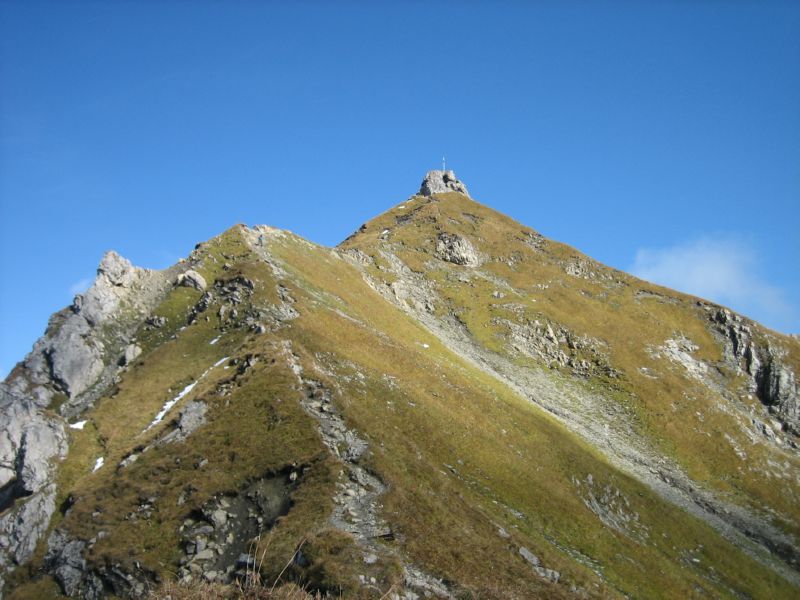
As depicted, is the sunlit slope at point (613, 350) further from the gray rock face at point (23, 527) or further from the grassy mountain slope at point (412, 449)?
the gray rock face at point (23, 527)

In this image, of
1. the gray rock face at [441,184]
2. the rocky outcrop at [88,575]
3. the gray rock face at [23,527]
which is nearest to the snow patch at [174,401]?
the gray rock face at [23,527]

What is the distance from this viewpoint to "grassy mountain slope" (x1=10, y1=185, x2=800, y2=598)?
26.3 metres

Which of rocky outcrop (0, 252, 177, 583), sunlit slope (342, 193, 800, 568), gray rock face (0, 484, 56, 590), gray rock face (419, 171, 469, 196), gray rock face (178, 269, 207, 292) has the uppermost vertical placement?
gray rock face (419, 171, 469, 196)

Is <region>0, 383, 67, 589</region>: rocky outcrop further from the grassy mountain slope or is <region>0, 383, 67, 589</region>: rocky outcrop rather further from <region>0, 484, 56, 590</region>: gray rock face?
the grassy mountain slope

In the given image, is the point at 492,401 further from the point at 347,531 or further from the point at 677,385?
the point at 677,385

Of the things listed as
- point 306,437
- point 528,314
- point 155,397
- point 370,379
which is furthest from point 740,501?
point 155,397

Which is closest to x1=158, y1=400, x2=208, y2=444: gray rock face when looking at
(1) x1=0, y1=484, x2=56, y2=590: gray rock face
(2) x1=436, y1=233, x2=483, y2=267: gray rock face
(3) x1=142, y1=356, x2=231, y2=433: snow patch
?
(3) x1=142, y1=356, x2=231, y2=433: snow patch

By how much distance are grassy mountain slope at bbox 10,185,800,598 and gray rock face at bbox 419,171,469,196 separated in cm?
8607

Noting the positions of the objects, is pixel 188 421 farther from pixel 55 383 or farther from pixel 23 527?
pixel 55 383

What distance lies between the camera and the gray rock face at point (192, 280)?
62.2m

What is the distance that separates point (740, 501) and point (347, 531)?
2521 inches

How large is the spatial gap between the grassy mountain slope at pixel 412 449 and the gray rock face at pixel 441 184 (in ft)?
282

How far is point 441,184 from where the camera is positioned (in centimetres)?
18612

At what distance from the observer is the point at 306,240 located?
96875mm
